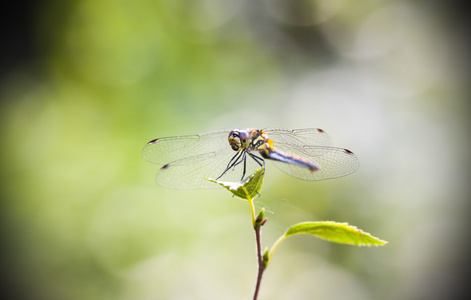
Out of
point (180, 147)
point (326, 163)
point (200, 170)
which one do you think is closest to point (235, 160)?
point (200, 170)

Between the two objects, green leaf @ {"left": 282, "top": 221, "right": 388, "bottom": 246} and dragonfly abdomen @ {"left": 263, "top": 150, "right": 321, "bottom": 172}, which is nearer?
green leaf @ {"left": 282, "top": 221, "right": 388, "bottom": 246}

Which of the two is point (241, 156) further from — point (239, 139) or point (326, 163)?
point (326, 163)

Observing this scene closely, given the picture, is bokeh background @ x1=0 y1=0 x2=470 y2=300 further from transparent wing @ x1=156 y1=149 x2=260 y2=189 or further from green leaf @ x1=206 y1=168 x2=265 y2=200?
green leaf @ x1=206 y1=168 x2=265 y2=200

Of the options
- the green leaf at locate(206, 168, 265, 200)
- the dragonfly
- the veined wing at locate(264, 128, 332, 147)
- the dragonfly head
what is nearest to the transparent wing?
the dragonfly

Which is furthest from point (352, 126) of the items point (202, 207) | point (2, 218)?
point (2, 218)

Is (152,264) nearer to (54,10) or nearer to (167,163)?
(167,163)

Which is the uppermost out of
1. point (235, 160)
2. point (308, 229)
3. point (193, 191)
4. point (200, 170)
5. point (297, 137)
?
point (193, 191)
